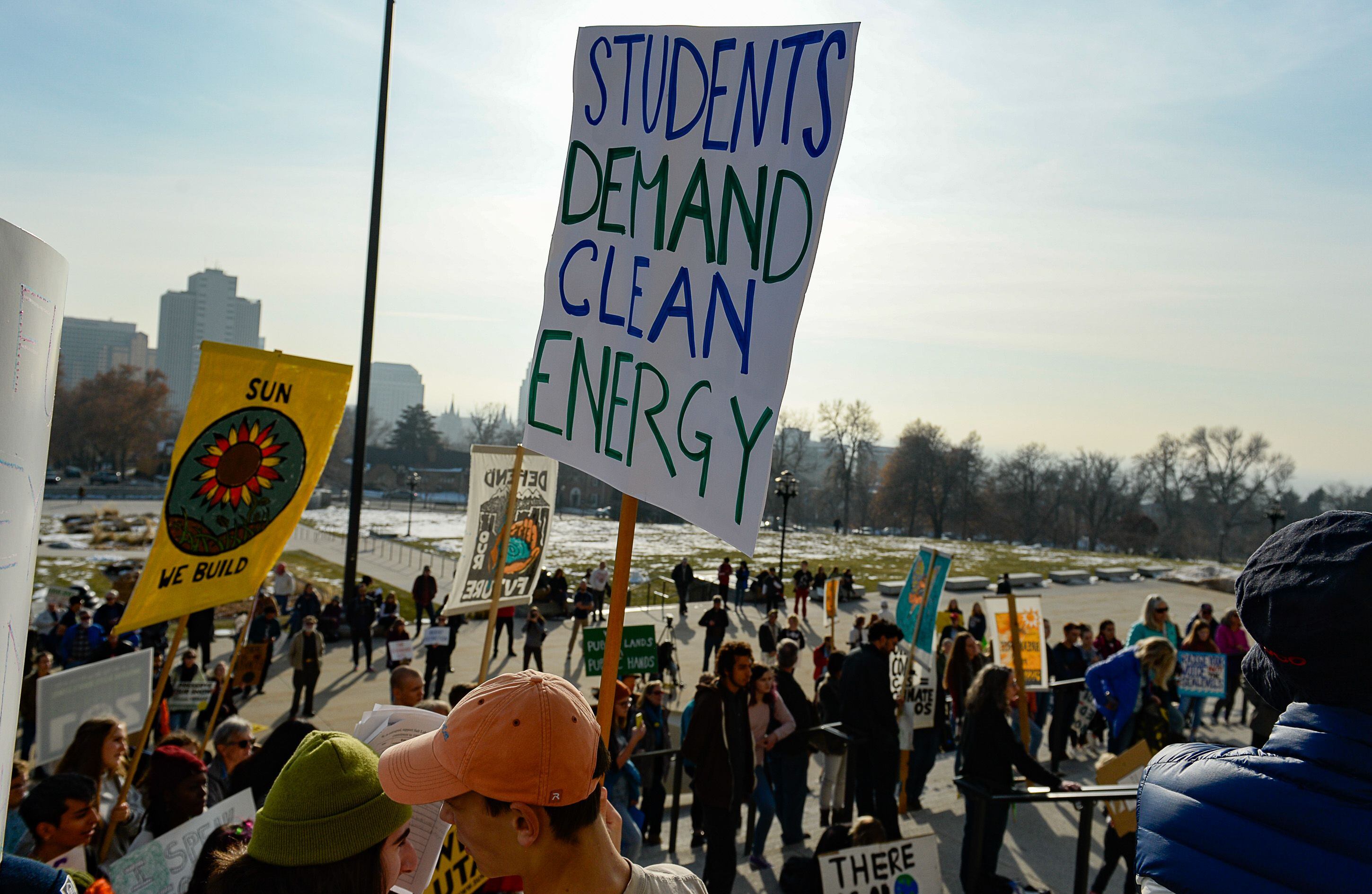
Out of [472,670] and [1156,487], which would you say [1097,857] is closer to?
[472,670]

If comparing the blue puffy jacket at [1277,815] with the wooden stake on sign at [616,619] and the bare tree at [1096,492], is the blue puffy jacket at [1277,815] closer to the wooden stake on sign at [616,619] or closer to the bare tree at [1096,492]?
the wooden stake on sign at [616,619]

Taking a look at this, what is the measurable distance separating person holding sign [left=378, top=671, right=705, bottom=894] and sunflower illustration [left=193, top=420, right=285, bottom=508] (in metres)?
4.49

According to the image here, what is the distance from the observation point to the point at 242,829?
2.67 m

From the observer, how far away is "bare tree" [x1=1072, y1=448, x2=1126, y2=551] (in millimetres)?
→ 75250

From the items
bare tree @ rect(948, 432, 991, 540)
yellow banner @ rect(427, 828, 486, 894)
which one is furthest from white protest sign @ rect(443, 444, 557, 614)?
bare tree @ rect(948, 432, 991, 540)

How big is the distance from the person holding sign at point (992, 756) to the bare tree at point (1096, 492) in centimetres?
7407

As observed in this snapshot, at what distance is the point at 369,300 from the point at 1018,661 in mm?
13270

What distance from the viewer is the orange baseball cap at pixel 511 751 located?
1.74 meters

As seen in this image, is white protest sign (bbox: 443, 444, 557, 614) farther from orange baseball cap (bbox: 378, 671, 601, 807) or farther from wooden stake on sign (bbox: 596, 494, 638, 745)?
orange baseball cap (bbox: 378, 671, 601, 807)

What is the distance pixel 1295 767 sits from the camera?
1416mm

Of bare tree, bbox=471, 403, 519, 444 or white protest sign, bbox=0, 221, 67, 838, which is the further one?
bare tree, bbox=471, 403, 519, 444

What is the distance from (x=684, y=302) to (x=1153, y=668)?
243 inches

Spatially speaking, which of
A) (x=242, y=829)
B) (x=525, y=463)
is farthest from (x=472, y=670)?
(x=242, y=829)

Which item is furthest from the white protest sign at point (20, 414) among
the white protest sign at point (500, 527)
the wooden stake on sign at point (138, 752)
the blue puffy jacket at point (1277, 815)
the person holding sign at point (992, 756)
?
the white protest sign at point (500, 527)
